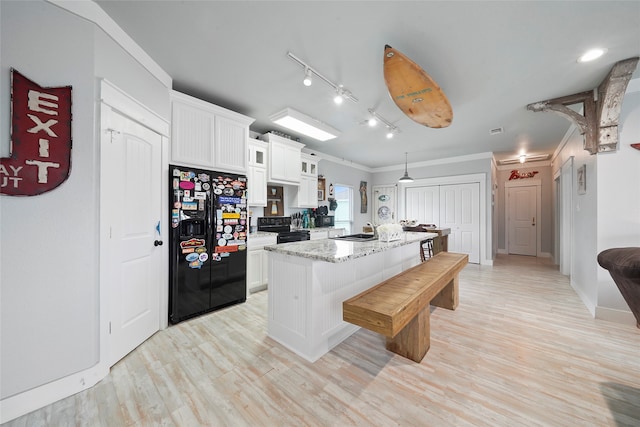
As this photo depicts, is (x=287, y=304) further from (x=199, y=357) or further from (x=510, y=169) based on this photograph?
(x=510, y=169)

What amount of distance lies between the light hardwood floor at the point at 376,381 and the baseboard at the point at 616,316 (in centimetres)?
11

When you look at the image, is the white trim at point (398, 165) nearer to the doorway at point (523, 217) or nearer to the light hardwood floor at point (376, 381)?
the doorway at point (523, 217)

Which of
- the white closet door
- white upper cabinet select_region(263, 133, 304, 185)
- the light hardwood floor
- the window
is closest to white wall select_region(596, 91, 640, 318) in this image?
the light hardwood floor

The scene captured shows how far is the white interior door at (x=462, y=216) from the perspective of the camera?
5.71 m

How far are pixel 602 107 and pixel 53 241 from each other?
5168 millimetres

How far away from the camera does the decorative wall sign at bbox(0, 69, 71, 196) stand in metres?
1.43

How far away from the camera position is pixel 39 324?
152 cm

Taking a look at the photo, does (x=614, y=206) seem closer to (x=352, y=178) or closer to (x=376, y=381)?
(x=376, y=381)

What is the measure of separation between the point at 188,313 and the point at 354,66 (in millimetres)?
3174

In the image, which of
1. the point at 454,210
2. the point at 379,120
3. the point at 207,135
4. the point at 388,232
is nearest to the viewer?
the point at 388,232

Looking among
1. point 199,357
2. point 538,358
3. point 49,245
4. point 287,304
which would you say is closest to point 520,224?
point 538,358

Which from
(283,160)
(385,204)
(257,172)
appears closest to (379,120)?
(283,160)

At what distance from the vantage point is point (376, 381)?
174cm

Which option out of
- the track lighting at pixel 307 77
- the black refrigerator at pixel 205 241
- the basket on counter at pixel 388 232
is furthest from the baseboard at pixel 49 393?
the track lighting at pixel 307 77
